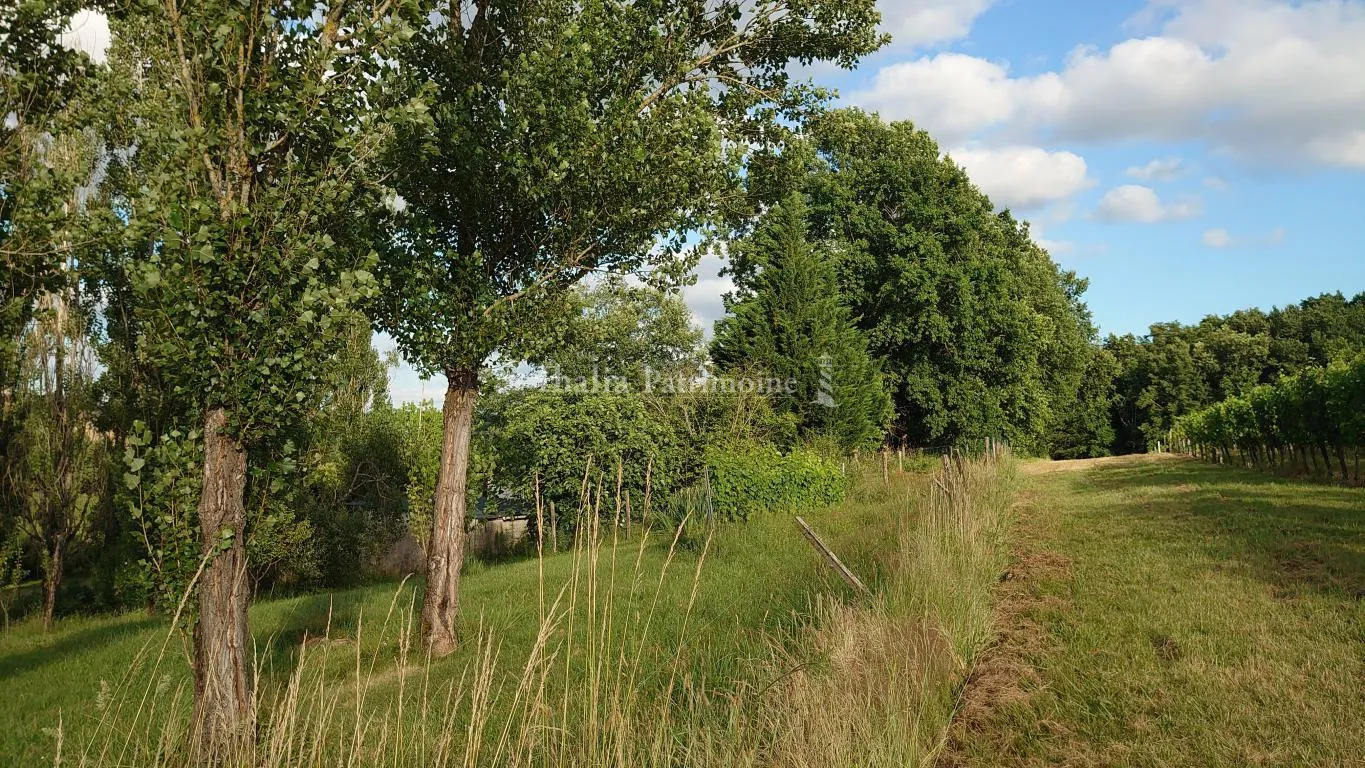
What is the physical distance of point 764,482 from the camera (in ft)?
56.7

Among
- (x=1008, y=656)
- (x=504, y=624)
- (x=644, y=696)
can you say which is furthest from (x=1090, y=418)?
(x=644, y=696)

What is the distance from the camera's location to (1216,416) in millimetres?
33719

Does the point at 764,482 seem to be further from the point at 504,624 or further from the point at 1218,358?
the point at 1218,358

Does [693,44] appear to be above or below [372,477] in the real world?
above

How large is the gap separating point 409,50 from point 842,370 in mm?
20090

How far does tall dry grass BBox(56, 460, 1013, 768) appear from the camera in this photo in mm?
2914

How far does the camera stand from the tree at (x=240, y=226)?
5.02 meters

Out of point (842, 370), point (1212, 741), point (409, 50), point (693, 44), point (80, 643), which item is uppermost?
point (693, 44)

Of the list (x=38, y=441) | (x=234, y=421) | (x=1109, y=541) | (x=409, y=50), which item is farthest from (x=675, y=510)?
(x=38, y=441)

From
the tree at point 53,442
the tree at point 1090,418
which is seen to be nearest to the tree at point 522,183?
the tree at point 53,442

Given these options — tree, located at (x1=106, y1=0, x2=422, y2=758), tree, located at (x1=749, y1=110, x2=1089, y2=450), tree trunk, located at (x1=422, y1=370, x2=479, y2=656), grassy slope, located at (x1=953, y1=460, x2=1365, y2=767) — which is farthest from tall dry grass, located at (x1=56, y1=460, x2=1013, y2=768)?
tree, located at (x1=749, y1=110, x2=1089, y2=450)

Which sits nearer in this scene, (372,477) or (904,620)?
(904,620)

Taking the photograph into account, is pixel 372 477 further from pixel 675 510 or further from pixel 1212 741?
pixel 1212 741

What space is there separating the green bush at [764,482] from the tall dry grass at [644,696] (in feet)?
24.1
